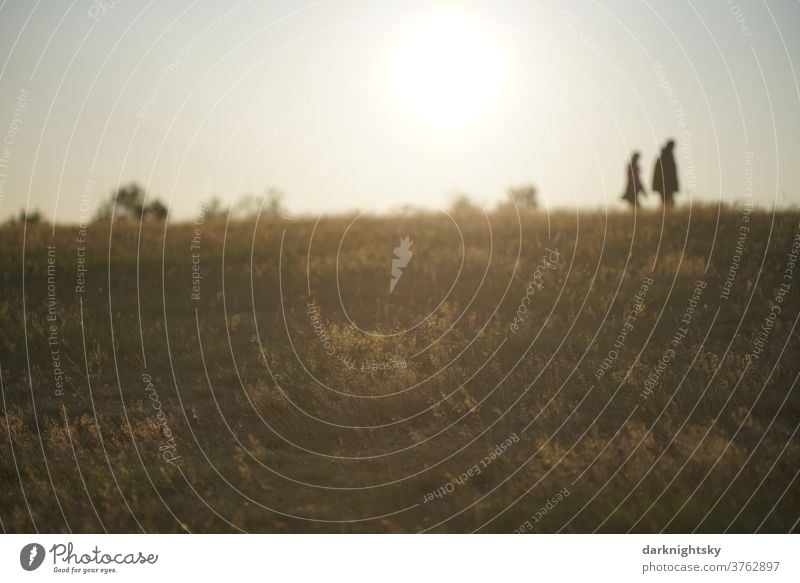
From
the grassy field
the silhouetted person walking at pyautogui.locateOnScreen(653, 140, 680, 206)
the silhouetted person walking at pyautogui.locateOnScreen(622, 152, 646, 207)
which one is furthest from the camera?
the silhouetted person walking at pyautogui.locateOnScreen(622, 152, 646, 207)

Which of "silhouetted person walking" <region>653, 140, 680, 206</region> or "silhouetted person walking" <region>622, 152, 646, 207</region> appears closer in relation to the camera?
"silhouetted person walking" <region>653, 140, 680, 206</region>

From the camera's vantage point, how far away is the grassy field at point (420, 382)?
8.58 meters

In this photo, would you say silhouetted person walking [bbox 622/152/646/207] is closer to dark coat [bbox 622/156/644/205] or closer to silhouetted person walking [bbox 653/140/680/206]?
dark coat [bbox 622/156/644/205]

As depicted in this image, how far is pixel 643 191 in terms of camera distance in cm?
1772

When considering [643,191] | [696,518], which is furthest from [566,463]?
[643,191]

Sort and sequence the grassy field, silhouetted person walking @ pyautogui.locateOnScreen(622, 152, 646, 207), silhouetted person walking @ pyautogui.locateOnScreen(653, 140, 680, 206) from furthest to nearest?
silhouetted person walking @ pyautogui.locateOnScreen(622, 152, 646, 207)
silhouetted person walking @ pyautogui.locateOnScreen(653, 140, 680, 206)
the grassy field

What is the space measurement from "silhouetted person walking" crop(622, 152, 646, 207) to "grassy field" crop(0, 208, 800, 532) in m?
1.72

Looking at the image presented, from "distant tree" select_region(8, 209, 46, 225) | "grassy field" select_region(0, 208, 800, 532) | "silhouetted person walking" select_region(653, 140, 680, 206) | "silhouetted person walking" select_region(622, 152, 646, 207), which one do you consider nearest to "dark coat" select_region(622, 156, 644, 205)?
"silhouetted person walking" select_region(622, 152, 646, 207)

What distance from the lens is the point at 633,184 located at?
17.6 metres

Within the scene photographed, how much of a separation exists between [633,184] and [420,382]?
8.83m

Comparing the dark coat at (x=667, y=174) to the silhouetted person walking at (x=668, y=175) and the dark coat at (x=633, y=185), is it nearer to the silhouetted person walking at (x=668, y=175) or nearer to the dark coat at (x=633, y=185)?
the silhouetted person walking at (x=668, y=175)

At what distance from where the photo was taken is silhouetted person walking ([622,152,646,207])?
17.5 metres

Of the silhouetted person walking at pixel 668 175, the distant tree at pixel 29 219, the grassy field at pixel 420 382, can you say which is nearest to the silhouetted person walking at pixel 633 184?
the silhouetted person walking at pixel 668 175

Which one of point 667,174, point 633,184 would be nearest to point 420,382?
point 633,184
